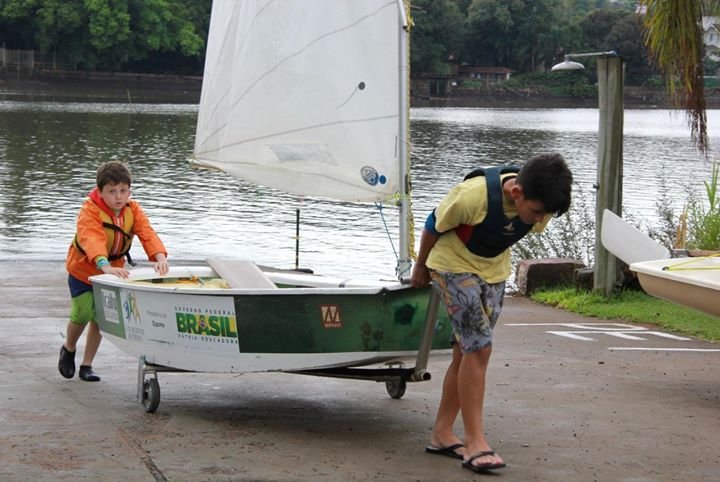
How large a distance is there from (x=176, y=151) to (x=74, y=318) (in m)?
38.3

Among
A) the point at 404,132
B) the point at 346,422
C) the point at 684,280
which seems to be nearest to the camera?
the point at 346,422

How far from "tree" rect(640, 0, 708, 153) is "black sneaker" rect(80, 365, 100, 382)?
23.8 ft

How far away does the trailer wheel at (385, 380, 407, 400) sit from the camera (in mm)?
7790

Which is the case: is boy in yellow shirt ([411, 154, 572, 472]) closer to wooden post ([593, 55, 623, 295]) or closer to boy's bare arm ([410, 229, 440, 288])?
boy's bare arm ([410, 229, 440, 288])

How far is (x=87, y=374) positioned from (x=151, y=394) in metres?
1.08

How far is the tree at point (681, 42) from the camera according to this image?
508 inches

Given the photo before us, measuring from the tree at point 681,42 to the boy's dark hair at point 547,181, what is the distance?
24.3ft

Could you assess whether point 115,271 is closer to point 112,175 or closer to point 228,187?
point 112,175

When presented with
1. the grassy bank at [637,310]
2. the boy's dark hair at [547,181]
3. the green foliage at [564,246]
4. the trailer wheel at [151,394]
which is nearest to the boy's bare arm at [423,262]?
the boy's dark hair at [547,181]

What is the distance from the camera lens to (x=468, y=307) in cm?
618

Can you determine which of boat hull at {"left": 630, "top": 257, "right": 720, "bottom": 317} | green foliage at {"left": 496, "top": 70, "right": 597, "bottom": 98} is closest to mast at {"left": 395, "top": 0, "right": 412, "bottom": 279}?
boat hull at {"left": 630, "top": 257, "right": 720, "bottom": 317}

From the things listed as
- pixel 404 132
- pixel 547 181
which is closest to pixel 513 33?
pixel 404 132

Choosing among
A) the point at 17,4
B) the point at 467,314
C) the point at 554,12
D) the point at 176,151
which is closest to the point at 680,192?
the point at 176,151

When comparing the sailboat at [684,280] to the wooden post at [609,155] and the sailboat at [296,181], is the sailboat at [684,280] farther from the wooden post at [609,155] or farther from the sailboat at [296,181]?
the wooden post at [609,155]
